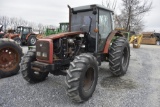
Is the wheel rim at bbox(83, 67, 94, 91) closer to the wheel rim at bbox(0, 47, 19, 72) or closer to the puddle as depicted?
the puddle

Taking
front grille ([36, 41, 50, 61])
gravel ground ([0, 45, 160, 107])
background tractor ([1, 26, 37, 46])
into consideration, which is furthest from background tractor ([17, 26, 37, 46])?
front grille ([36, 41, 50, 61])

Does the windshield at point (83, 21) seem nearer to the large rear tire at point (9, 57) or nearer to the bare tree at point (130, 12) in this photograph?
the large rear tire at point (9, 57)

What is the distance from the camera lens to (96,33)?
5.17 meters

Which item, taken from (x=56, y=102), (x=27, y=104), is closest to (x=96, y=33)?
(x=56, y=102)

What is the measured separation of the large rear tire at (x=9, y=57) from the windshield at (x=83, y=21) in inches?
84.6

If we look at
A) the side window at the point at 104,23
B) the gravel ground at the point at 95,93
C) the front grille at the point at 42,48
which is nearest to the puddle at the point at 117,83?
the gravel ground at the point at 95,93

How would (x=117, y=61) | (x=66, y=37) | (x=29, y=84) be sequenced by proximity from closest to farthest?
(x=66, y=37) < (x=29, y=84) < (x=117, y=61)

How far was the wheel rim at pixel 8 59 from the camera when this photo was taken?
19.7ft

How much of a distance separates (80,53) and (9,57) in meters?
2.66

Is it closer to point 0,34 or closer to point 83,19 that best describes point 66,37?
point 83,19

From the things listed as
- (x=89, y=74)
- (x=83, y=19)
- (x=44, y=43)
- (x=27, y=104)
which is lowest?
(x=27, y=104)

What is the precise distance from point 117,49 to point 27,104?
3.06m

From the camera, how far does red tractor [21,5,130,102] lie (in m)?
3.87

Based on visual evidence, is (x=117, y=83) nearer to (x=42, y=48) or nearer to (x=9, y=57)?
(x=42, y=48)
